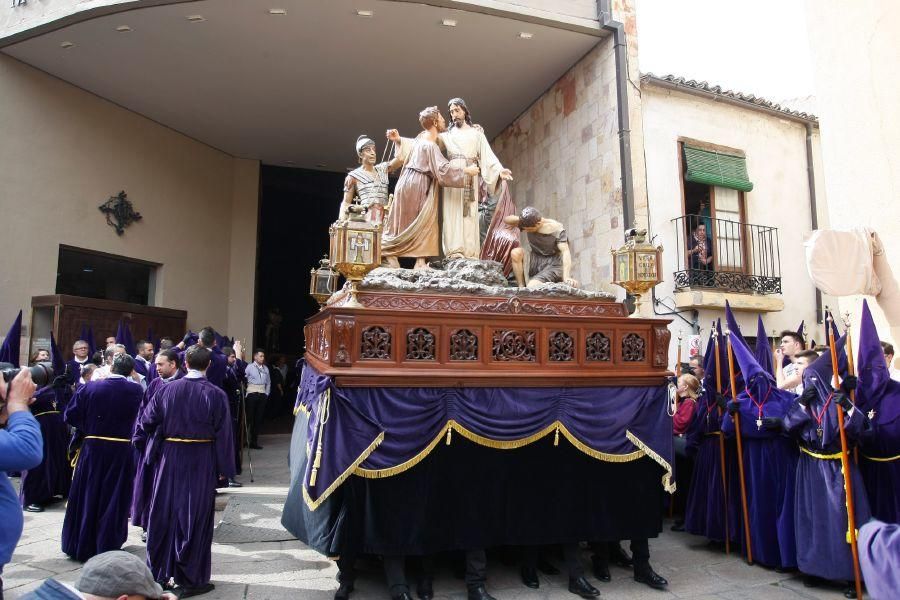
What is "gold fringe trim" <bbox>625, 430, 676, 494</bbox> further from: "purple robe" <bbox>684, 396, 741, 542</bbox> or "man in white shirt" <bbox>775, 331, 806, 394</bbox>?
"man in white shirt" <bbox>775, 331, 806, 394</bbox>

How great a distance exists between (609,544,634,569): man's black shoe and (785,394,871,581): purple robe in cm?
122

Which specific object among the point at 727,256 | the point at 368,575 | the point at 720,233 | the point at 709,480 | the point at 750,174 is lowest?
the point at 368,575

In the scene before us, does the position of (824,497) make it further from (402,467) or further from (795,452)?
(402,467)

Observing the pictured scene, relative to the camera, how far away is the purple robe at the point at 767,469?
16.0 feet

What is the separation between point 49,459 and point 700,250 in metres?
9.41

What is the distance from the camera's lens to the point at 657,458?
4.63 meters

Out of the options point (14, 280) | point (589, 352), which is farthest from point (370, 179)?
point (14, 280)

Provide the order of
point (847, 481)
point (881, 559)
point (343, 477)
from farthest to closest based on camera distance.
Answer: point (847, 481), point (343, 477), point (881, 559)

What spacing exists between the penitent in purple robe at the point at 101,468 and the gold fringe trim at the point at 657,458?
4035 millimetres

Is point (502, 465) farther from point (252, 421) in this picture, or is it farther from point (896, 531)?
point (252, 421)

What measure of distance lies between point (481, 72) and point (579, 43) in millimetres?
1795

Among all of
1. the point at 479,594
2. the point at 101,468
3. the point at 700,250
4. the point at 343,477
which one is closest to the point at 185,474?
the point at 101,468

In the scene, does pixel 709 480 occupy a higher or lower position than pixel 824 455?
lower

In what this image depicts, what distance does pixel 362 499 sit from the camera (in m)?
4.31
